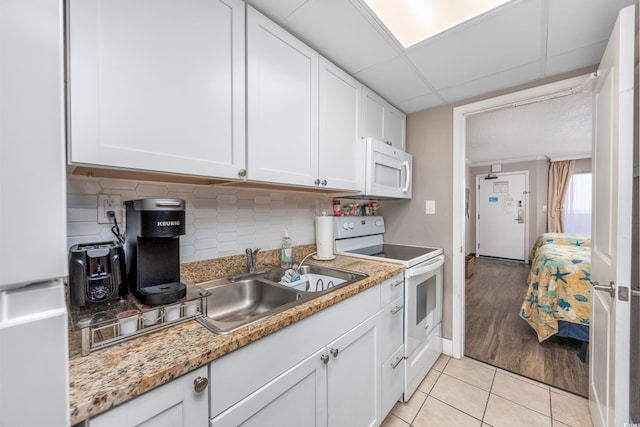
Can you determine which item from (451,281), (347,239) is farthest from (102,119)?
(451,281)

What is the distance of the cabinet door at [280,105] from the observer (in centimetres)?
115

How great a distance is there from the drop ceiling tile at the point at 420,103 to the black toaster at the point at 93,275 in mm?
2179

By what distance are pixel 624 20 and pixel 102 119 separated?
6.19ft

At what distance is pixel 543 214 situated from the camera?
17.9ft

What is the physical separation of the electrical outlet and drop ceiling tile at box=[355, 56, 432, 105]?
1546 mm

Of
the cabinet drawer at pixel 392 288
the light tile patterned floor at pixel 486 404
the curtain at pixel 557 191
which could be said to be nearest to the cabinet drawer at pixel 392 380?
the light tile patterned floor at pixel 486 404

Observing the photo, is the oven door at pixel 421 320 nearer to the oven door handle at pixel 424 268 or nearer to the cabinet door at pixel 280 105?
the oven door handle at pixel 424 268

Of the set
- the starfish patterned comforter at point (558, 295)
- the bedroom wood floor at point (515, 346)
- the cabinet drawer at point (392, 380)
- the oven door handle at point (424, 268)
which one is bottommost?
the bedroom wood floor at point (515, 346)

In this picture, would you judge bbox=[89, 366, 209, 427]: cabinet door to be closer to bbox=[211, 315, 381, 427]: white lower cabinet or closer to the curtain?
bbox=[211, 315, 381, 427]: white lower cabinet

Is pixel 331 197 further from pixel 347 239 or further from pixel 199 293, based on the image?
pixel 199 293

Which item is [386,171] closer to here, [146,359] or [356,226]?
[356,226]

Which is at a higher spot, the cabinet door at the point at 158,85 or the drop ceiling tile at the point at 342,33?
the drop ceiling tile at the point at 342,33

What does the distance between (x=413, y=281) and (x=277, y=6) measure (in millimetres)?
1656

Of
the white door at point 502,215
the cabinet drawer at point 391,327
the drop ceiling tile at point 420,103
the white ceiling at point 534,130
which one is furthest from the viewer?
the white door at point 502,215
